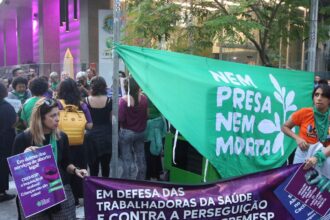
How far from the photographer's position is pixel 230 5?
757 cm

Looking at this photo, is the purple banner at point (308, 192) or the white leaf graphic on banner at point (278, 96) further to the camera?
the white leaf graphic on banner at point (278, 96)

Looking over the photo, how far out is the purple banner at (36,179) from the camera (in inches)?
132

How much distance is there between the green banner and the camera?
418 cm

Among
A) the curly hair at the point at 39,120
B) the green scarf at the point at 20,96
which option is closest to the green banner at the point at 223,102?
the curly hair at the point at 39,120

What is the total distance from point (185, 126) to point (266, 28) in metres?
3.72

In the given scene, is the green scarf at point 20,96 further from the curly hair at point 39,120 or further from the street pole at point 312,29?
the street pole at point 312,29

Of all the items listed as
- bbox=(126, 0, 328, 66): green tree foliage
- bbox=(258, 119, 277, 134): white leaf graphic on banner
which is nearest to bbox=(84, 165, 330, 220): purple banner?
bbox=(258, 119, 277, 134): white leaf graphic on banner

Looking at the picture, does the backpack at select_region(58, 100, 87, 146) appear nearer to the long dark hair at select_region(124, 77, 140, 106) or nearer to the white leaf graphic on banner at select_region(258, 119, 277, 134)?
the long dark hair at select_region(124, 77, 140, 106)

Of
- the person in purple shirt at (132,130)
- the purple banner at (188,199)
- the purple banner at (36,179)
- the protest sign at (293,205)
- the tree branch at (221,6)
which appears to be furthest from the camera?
the tree branch at (221,6)

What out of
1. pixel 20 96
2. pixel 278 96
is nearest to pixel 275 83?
pixel 278 96

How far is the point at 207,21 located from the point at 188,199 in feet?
14.6

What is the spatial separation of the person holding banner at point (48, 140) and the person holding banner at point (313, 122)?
240 centimetres

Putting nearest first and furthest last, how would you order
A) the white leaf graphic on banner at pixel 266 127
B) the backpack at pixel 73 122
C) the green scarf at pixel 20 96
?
the white leaf graphic on banner at pixel 266 127 < the backpack at pixel 73 122 < the green scarf at pixel 20 96

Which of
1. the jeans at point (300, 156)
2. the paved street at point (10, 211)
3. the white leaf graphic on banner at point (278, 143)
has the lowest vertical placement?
the paved street at point (10, 211)
